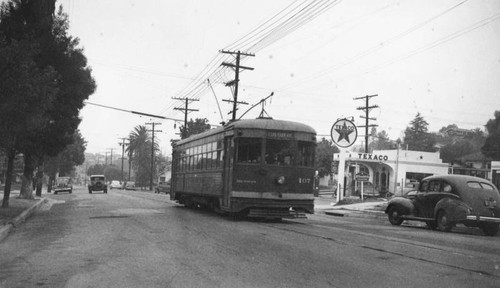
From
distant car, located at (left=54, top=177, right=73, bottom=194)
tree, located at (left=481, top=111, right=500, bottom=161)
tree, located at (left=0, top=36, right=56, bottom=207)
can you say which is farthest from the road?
tree, located at (left=481, top=111, right=500, bottom=161)

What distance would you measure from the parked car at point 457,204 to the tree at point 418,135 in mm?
94273

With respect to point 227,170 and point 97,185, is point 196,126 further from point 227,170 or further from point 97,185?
point 227,170


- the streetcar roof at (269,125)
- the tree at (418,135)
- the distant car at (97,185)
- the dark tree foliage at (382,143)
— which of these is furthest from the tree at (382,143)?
the streetcar roof at (269,125)

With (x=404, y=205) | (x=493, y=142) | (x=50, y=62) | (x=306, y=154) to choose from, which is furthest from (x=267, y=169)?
(x=493, y=142)

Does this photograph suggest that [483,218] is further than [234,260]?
Yes

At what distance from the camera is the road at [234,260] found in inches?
270

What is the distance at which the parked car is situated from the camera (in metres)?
15.9

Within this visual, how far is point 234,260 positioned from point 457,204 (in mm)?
10139

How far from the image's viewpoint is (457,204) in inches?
630

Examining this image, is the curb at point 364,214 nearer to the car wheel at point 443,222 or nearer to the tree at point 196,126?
the car wheel at point 443,222

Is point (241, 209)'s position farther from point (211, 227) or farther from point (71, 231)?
point (71, 231)

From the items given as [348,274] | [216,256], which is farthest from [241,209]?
[348,274]

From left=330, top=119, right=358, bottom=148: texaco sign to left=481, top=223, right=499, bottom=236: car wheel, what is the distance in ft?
34.3

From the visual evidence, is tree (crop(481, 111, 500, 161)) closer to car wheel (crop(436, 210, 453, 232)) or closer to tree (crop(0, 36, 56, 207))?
car wheel (crop(436, 210, 453, 232))
